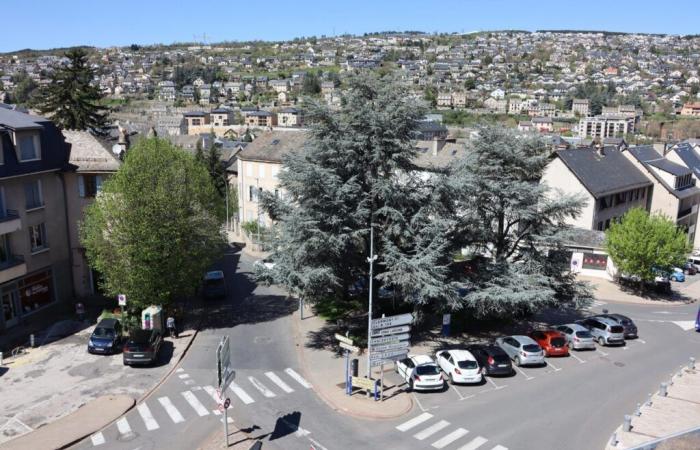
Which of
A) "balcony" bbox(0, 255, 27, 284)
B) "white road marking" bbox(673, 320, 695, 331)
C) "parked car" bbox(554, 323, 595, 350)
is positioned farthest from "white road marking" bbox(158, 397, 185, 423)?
"white road marking" bbox(673, 320, 695, 331)

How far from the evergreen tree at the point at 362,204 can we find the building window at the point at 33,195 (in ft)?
50.3

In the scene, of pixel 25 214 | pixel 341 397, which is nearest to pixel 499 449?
pixel 341 397

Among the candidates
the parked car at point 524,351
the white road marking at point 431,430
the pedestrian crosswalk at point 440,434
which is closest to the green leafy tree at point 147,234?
the pedestrian crosswalk at point 440,434

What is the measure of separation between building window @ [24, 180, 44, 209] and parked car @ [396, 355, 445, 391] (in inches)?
930

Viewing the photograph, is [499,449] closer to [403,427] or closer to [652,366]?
[403,427]

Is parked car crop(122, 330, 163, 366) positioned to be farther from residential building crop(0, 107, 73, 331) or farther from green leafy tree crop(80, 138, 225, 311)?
residential building crop(0, 107, 73, 331)

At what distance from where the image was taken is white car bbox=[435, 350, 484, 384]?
24.4 metres

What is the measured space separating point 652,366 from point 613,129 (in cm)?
18905

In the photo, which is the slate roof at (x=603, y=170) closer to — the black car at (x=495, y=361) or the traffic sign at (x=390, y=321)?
the black car at (x=495, y=361)

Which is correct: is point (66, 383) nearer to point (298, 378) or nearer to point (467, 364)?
point (298, 378)

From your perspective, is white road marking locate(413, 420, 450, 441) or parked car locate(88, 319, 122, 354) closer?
white road marking locate(413, 420, 450, 441)

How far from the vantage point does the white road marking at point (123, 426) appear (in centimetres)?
2023

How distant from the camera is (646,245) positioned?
39906 mm

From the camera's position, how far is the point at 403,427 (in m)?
20.7
